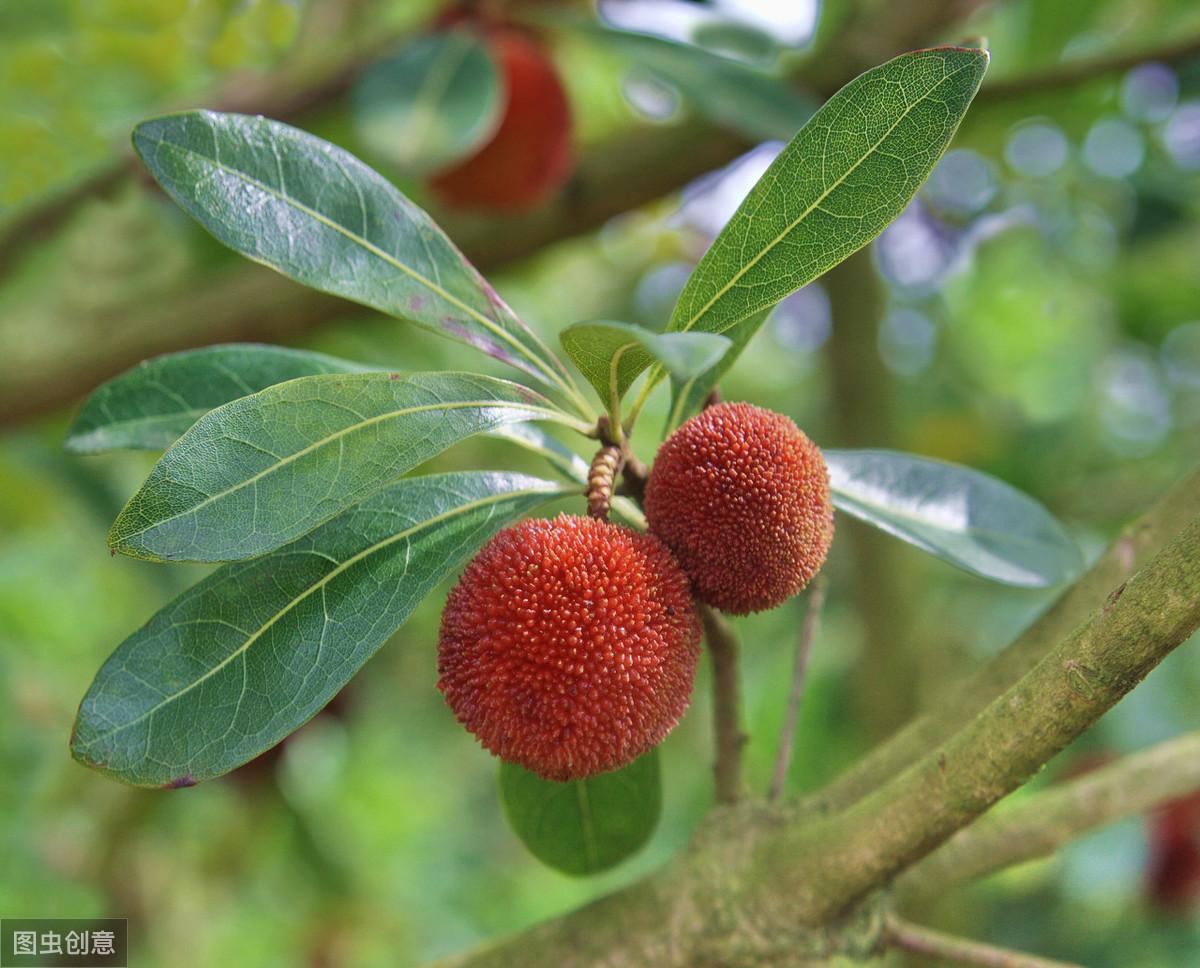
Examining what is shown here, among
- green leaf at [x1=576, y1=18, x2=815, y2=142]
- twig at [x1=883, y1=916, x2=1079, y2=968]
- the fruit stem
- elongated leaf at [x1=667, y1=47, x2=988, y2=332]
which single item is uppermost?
elongated leaf at [x1=667, y1=47, x2=988, y2=332]

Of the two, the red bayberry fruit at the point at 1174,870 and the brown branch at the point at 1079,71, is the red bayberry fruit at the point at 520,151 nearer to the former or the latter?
the brown branch at the point at 1079,71

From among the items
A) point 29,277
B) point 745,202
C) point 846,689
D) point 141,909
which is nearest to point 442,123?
point 745,202

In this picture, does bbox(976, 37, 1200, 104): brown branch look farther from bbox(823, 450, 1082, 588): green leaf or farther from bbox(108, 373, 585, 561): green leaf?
bbox(108, 373, 585, 561): green leaf

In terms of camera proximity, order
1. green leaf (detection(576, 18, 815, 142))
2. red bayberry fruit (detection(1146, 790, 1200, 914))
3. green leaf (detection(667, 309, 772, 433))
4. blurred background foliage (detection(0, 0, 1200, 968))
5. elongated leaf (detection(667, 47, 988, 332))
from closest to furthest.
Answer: elongated leaf (detection(667, 47, 988, 332)) → green leaf (detection(667, 309, 772, 433)) → green leaf (detection(576, 18, 815, 142)) → blurred background foliage (detection(0, 0, 1200, 968)) → red bayberry fruit (detection(1146, 790, 1200, 914))

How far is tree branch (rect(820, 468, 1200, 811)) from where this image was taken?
2.46 ft

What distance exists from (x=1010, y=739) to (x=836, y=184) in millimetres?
290

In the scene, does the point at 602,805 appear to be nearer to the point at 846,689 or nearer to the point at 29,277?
the point at 846,689

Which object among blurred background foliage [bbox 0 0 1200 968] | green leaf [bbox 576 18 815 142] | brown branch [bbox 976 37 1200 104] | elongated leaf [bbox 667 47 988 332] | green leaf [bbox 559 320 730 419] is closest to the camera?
green leaf [bbox 559 320 730 419]

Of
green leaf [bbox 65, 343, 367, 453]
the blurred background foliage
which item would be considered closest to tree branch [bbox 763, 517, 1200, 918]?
green leaf [bbox 65, 343, 367, 453]

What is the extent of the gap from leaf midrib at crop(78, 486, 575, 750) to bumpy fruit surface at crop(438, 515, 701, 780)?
67mm

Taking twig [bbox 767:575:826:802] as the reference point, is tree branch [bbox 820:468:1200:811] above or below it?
above

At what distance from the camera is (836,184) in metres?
0.60

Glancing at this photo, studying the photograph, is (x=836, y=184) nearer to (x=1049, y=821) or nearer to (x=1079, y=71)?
(x=1049, y=821)

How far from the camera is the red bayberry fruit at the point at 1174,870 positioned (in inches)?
71.1
